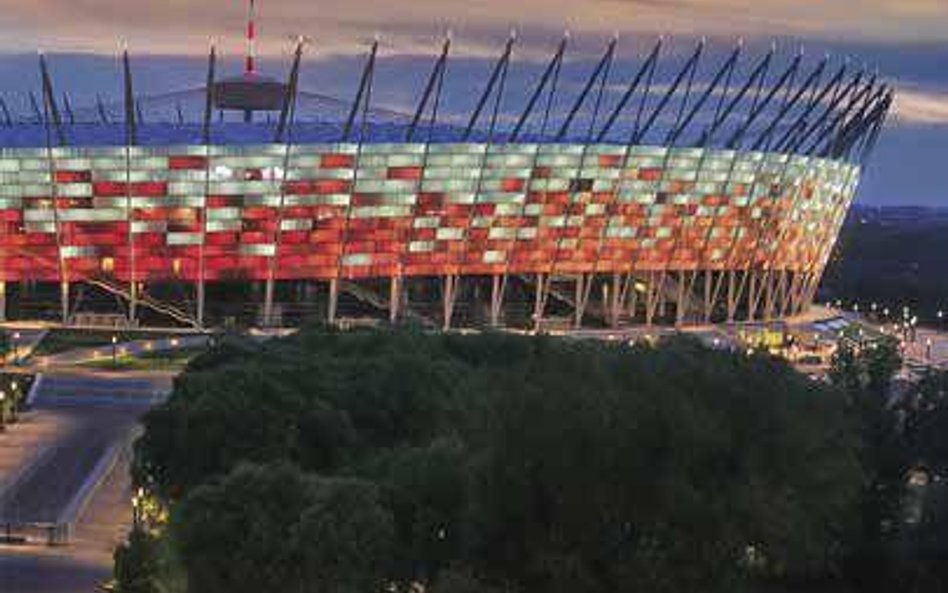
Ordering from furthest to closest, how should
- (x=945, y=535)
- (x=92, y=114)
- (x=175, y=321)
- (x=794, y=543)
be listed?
(x=92, y=114) < (x=175, y=321) < (x=945, y=535) < (x=794, y=543)

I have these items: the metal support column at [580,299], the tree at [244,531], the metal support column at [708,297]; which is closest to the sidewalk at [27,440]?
the tree at [244,531]

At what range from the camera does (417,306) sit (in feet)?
365

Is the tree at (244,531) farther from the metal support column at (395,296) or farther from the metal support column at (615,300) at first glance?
the metal support column at (615,300)

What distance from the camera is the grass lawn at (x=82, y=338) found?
291 feet

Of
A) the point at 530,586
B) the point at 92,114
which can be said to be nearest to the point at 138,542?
the point at 530,586

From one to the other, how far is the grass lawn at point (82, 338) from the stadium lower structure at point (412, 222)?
421cm

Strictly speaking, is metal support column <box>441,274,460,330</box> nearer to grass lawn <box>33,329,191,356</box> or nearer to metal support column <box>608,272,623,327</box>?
metal support column <box>608,272,623,327</box>

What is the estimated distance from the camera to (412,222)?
103 m

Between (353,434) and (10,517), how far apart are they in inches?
629

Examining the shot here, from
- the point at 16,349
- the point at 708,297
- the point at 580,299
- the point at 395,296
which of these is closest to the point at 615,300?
the point at 580,299

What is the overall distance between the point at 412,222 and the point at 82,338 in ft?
85.6

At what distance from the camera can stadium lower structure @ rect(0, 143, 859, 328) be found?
95812mm

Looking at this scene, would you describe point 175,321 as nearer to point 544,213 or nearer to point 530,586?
point 544,213

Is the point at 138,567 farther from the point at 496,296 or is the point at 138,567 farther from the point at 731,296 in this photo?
the point at 731,296
